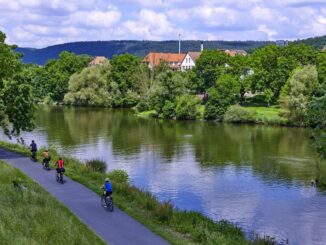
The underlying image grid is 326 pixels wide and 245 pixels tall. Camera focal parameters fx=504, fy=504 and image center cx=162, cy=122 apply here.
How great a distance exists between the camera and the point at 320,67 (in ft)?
265

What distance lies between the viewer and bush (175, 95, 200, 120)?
3278 inches

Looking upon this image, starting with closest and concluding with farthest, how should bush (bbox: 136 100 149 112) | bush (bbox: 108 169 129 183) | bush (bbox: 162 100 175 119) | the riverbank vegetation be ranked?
bush (bbox: 108 169 129 183) → the riverbank vegetation → bush (bbox: 162 100 175 119) → bush (bbox: 136 100 149 112)

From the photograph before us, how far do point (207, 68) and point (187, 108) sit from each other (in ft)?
58.5

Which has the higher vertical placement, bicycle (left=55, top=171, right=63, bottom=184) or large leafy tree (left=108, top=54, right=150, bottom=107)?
large leafy tree (left=108, top=54, right=150, bottom=107)

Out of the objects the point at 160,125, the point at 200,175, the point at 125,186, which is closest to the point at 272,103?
the point at 160,125

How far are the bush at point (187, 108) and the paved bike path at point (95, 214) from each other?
5164cm

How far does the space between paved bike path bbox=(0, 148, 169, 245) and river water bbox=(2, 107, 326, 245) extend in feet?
21.7

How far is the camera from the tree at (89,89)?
356 ft

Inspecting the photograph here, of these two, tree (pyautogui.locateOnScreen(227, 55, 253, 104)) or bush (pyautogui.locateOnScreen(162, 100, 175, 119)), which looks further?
tree (pyautogui.locateOnScreen(227, 55, 253, 104))

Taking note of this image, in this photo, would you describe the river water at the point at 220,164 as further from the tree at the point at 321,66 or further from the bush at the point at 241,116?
the tree at the point at 321,66

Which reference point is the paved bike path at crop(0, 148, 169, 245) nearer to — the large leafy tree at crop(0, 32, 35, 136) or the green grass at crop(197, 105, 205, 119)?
the large leafy tree at crop(0, 32, 35, 136)

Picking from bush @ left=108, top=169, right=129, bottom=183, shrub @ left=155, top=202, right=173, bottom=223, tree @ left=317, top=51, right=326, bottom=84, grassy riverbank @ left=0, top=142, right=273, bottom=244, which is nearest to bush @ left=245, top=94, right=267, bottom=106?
tree @ left=317, top=51, right=326, bottom=84

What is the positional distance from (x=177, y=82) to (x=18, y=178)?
5910 cm

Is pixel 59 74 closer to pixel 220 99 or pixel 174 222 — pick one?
pixel 220 99
